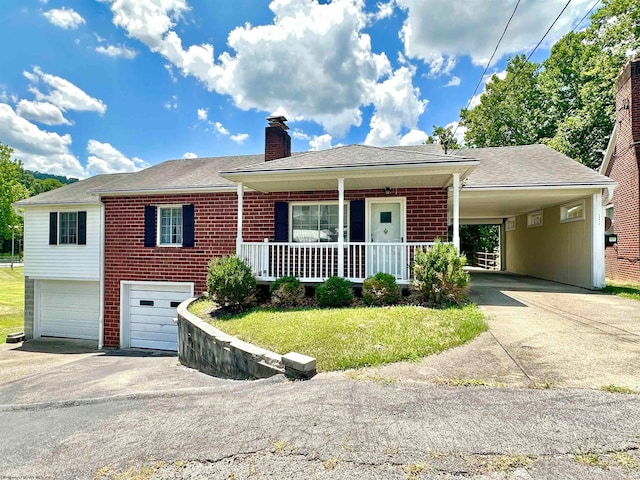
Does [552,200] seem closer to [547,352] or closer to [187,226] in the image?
[547,352]

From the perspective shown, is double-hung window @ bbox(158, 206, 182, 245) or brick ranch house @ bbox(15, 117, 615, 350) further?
double-hung window @ bbox(158, 206, 182, 245)

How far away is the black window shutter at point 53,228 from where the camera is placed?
11.2m

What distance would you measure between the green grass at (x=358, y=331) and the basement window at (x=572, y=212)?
19.0 ft

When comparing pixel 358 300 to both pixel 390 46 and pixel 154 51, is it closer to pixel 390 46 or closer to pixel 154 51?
pixel 390 46

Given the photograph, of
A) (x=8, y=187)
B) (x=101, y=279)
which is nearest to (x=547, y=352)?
(x=101, y=279)

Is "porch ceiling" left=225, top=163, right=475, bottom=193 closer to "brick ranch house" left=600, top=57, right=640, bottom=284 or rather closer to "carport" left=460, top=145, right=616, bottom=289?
"carport" left=460, top=145, right=616, bottom=289

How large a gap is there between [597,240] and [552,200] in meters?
2.02

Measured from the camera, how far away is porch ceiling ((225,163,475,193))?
7.32m

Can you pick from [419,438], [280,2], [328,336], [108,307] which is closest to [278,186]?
[328,336]

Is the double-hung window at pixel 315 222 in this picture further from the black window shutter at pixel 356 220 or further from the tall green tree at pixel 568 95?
the tall green tree at pixel 568 95

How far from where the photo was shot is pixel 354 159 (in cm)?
791

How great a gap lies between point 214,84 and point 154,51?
7.81 ft

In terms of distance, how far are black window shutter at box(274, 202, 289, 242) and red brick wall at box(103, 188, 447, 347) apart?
0.77 feet

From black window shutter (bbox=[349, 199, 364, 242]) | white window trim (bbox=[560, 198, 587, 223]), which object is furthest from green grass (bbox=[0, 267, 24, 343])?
white window trim (bbox=[560, 198, 587, 223])
